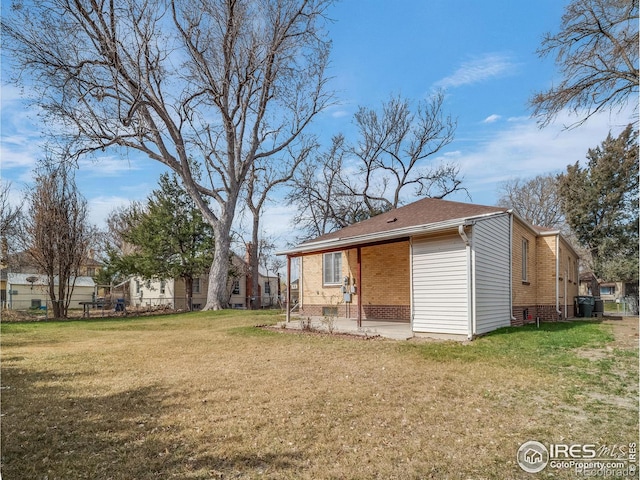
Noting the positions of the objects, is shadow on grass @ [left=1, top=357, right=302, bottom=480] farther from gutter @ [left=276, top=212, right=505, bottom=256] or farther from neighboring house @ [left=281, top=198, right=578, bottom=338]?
gutter @ [left=276, top=212, right=505, bottom=256]

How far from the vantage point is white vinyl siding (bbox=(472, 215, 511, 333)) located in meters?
9.71

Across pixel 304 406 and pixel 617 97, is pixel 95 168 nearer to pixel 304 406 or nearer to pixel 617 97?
pixel 304 406

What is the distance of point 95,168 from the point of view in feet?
55.6

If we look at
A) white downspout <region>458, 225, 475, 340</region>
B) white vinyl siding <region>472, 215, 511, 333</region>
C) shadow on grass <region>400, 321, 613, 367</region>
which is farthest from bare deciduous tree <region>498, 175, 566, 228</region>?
white downspout <region>458, 225, 475, 340</region>

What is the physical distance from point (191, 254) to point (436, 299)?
63.6 feet

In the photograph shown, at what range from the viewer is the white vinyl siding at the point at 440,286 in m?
9.48

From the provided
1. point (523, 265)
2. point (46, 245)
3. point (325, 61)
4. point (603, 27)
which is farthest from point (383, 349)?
point (46, 245)

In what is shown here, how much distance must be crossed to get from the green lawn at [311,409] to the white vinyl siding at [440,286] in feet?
3.64

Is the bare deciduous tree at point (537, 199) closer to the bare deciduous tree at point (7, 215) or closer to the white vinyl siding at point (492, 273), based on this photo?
the white vinyl siding at point (492, 273)

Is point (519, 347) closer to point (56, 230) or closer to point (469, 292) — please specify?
point (469, 292)

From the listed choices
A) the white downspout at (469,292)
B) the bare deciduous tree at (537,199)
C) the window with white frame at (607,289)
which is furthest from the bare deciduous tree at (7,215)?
the window with white frame at (607,289)

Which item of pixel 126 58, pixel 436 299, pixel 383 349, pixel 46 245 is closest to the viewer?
pixel 383 349

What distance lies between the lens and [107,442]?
12.0 ft

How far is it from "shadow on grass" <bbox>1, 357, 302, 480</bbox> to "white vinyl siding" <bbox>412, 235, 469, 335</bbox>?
22.2 ft
